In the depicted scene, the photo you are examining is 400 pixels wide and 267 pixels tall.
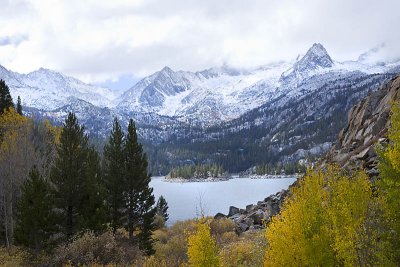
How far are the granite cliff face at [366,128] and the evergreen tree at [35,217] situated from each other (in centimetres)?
3007

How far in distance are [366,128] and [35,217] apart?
39.3 m

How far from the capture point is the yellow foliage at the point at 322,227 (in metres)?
20.6

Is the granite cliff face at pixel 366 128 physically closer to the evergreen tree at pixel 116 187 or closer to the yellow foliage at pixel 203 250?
the yellow foliage at pixel 203 250

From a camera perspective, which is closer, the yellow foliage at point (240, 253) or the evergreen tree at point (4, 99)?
the yellow foliage at point (240, 253)

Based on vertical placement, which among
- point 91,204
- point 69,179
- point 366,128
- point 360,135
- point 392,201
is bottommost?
point 91,204

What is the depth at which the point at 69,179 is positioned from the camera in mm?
44375

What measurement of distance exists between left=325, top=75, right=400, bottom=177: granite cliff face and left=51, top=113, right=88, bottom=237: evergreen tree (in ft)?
93.0

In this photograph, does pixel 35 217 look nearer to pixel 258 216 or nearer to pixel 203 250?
pixel 203 250

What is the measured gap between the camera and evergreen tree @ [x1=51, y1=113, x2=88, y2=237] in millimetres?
44188

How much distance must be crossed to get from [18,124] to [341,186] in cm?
4664

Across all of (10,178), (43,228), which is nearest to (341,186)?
(43,228)

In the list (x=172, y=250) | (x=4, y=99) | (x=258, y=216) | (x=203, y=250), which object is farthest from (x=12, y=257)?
(x=4, y=99)

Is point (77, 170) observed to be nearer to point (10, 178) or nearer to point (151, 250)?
point (10, 178)

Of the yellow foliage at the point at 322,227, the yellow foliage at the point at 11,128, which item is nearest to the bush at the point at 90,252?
the yellow foliage at the point at 322,227
